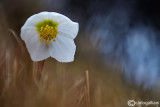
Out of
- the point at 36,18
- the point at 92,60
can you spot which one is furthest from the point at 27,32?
the point at 92,60

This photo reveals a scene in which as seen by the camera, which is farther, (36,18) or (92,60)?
(92,60)

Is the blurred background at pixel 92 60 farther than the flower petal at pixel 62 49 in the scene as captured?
No

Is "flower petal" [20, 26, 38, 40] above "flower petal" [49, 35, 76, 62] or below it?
above

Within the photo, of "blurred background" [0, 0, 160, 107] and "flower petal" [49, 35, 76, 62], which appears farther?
"flower petal" [49, 35, 76, 62]

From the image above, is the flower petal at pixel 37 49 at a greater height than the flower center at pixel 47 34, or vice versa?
the flower center at pixel 47 34

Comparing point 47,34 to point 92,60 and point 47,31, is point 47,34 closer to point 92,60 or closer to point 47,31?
point 47,31
